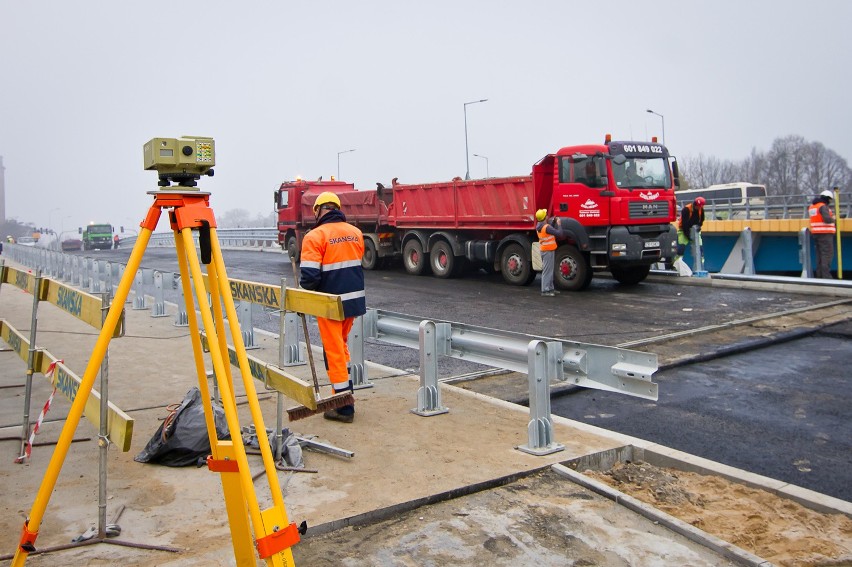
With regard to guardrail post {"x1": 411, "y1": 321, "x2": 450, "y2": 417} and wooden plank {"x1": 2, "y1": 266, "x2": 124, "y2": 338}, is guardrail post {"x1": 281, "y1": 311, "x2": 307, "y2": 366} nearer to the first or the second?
guardrail post {"x1": 411, "y1": 321, "x2": 450, "y2": 417}

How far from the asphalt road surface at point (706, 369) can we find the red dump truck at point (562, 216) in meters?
0.81

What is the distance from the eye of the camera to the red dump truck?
16688mm

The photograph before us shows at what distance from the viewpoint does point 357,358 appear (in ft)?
26.4

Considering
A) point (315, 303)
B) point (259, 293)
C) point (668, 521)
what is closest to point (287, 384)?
point (315, 303)

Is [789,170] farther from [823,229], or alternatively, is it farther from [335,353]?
[335,353]

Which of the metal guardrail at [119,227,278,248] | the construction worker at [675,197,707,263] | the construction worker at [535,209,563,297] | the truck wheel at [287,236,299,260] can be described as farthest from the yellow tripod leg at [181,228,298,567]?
the metal guardrail at [119,227,278,248]

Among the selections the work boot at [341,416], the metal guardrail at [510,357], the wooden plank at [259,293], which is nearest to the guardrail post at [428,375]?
the metal guardrail at [510,357]

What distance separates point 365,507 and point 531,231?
14.0 meters

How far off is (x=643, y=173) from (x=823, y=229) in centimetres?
403

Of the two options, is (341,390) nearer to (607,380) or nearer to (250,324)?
(607,380)

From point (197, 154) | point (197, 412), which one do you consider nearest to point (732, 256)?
point (197, 412)

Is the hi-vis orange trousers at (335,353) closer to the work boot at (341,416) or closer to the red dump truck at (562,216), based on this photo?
the work boot at (341,416)

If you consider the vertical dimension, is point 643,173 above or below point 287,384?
above

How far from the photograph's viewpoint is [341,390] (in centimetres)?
666
